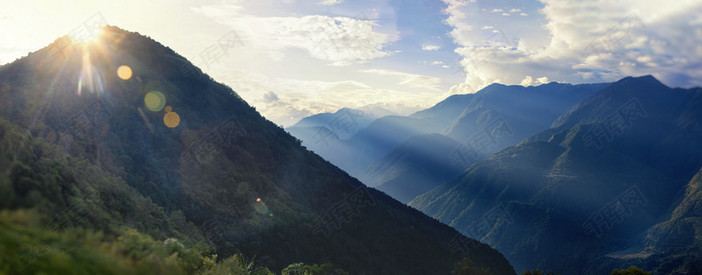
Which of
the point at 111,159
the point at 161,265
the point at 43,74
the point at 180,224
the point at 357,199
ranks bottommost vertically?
the point at 357,199

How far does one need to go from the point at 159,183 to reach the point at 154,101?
71.7 ft

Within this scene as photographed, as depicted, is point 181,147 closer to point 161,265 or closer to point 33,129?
point 33,129

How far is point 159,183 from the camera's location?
3947 cm

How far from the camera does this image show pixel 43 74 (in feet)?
152

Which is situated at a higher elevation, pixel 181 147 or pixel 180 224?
pixel 181 147

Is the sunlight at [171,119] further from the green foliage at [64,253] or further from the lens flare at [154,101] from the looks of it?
the green foliage at [64,253]

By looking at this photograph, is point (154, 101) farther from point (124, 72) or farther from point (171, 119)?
point (124, 72)

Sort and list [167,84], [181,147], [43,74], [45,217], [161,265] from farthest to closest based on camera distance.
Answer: [167,84] < [181,147] < [43,74] < [45,217] < [161,265]

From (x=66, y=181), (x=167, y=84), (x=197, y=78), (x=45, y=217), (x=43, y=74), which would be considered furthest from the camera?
(x=197, y=78)

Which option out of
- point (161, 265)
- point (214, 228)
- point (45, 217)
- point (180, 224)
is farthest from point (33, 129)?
point (161, 265)

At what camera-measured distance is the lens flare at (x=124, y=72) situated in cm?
5586

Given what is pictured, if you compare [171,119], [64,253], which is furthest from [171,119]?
[64,253]

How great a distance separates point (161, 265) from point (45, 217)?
3.73m

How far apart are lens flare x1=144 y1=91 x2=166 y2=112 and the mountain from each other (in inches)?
12.9
